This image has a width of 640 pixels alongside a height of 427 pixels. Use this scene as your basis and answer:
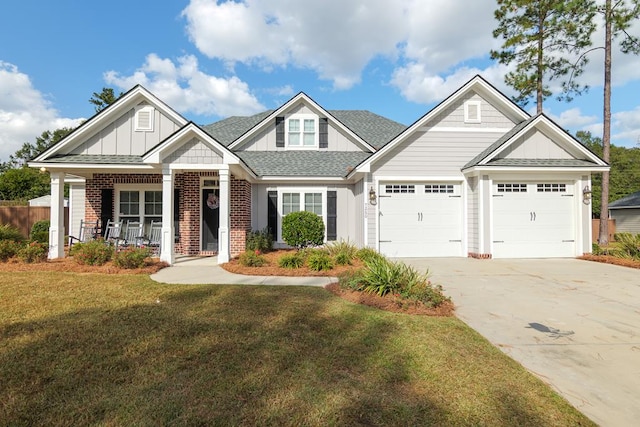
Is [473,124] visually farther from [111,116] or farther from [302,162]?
[111,116]

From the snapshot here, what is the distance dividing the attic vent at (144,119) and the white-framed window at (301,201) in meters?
5.02

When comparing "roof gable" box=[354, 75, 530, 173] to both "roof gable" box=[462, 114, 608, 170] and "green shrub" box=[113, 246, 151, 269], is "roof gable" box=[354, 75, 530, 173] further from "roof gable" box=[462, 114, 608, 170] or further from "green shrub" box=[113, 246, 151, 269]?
"green shrub" box=[113, 246, 151, 269]

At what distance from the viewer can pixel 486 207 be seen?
1103 centimetres

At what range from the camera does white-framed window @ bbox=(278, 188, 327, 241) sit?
1288 centimetres

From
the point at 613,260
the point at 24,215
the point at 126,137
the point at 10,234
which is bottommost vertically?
the point at 613,260

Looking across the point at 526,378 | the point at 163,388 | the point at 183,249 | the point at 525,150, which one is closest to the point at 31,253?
the point at 183,249

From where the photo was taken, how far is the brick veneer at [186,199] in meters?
11.9

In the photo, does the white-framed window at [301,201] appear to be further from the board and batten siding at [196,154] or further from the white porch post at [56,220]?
the white porch post at [56,220]

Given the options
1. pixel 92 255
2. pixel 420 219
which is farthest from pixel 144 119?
pixel 420 219

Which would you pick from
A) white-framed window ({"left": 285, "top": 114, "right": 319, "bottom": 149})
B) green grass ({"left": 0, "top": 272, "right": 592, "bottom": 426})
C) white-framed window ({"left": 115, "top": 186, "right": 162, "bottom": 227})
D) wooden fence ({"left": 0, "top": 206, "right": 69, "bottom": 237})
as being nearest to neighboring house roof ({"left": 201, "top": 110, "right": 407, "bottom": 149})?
white-framed window ({"left": 285, "top": 114, "right": 319, "bottom": 149})

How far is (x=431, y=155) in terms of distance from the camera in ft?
38.7

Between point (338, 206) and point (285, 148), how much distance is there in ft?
11.6

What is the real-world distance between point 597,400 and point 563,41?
19105 millimetres

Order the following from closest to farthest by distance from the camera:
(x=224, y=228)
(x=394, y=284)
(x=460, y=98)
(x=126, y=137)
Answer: (x=394, y=284) < (x=224, y=228) < (x=126, y=137) < (x=460, y=98)
